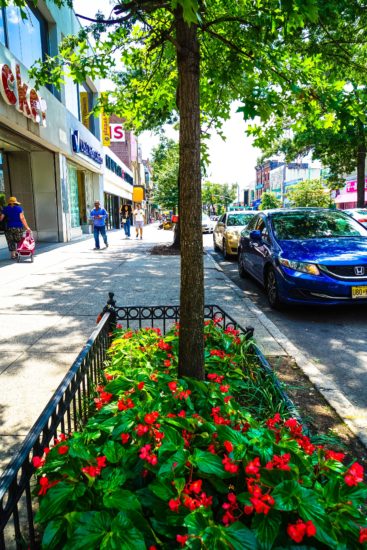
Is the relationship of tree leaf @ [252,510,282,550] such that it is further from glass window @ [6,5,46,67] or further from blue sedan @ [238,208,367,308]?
glass window @ [6,5,46,67]

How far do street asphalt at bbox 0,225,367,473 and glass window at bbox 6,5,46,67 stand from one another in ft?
21.6

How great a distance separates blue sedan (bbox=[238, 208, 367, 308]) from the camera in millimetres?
5766

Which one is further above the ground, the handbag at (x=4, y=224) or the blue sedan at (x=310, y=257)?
the handbag at (x=4, y=224)

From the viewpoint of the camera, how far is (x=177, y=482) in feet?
5.00

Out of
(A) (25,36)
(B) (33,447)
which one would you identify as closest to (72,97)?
(A) (25,36)

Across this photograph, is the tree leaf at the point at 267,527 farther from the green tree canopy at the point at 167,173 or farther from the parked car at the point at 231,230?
the green tree canopy at the point at 167,173

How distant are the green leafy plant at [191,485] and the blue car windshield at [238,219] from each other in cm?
1194

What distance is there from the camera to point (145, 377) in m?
2.63

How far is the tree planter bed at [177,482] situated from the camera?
139cm

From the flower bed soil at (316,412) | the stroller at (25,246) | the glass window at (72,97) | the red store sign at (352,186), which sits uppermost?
the glass window at (72,97)

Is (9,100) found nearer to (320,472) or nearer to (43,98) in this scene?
(43,98)

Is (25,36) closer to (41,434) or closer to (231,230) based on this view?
(231,230)

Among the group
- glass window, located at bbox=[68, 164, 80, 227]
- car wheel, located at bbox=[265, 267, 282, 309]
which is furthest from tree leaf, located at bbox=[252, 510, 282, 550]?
glass window, located at bbox=[68, 164, 80, 227]

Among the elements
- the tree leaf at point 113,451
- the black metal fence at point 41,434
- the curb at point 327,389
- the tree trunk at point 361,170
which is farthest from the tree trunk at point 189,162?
the tree trunk at point 361,170
